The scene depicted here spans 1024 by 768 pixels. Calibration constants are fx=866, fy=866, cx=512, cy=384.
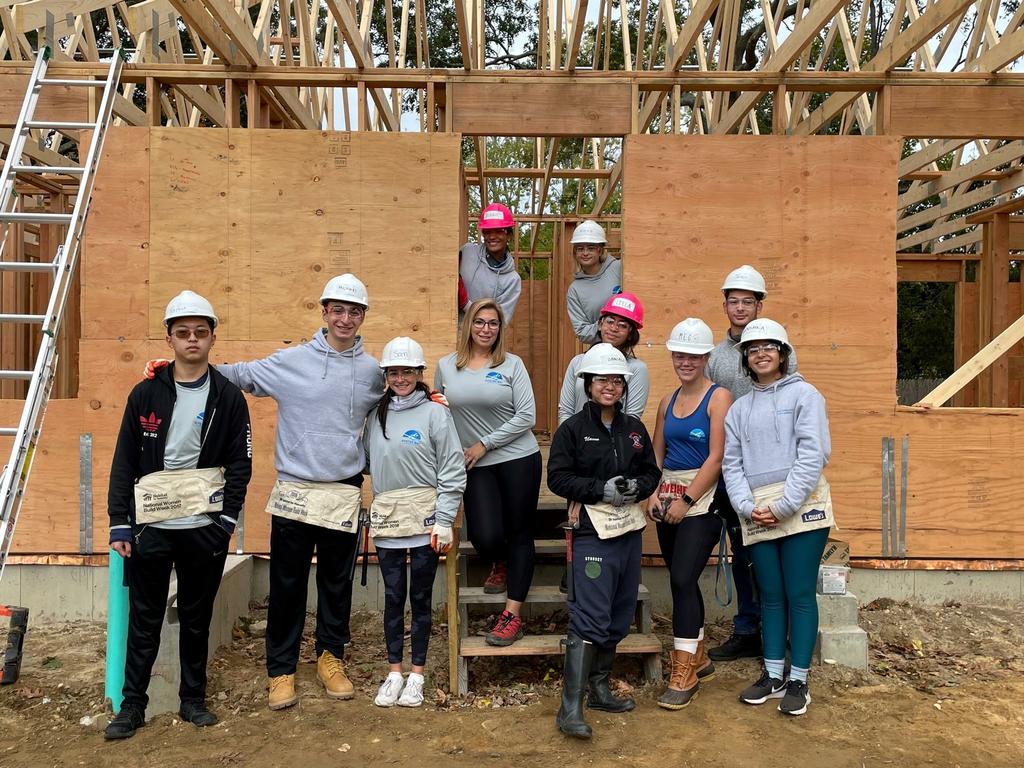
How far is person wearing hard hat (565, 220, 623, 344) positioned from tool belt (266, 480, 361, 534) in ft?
6.44

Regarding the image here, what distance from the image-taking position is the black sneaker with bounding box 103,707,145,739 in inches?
151

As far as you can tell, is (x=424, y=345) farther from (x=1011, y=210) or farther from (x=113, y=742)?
(x=1011, y=210)

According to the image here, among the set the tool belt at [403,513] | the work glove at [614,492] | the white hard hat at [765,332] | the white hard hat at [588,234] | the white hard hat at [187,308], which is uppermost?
the white hard hat at [588,234]

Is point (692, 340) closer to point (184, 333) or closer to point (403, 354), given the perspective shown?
point (403, 354)

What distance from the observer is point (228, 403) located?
12.8 ft

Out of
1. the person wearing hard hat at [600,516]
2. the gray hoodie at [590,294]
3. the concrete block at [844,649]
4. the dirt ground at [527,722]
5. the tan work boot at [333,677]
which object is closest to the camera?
the dirt ground at [527,722]

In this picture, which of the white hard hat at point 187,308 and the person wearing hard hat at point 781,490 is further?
the person wearing hard hat at point 781,490

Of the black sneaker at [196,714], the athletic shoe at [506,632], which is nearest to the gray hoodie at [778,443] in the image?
the athletic shoe at [506,632]

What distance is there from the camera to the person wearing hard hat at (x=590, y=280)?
17.8 feet

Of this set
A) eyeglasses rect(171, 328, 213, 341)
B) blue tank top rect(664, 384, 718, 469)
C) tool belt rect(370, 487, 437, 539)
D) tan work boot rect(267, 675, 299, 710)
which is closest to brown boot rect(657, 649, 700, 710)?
blue tank top rect(664, 384, 718, 469)

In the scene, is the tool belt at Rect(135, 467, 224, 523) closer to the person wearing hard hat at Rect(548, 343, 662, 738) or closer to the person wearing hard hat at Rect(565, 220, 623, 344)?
the person wearing hard hat at Rect(548, 343, 662, 738)

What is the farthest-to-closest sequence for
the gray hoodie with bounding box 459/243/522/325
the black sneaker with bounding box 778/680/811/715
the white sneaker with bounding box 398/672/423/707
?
the gray hoodie with bounding box 459/243/522/325
the white sneaker with bounding box 398/672/423/707
the black sneaker with bounding box 778/680/811/715

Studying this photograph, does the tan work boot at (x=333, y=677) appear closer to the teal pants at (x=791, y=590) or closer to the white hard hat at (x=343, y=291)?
the white hard hat at (x=343, y=291)

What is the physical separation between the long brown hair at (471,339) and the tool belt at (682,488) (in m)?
1.02
